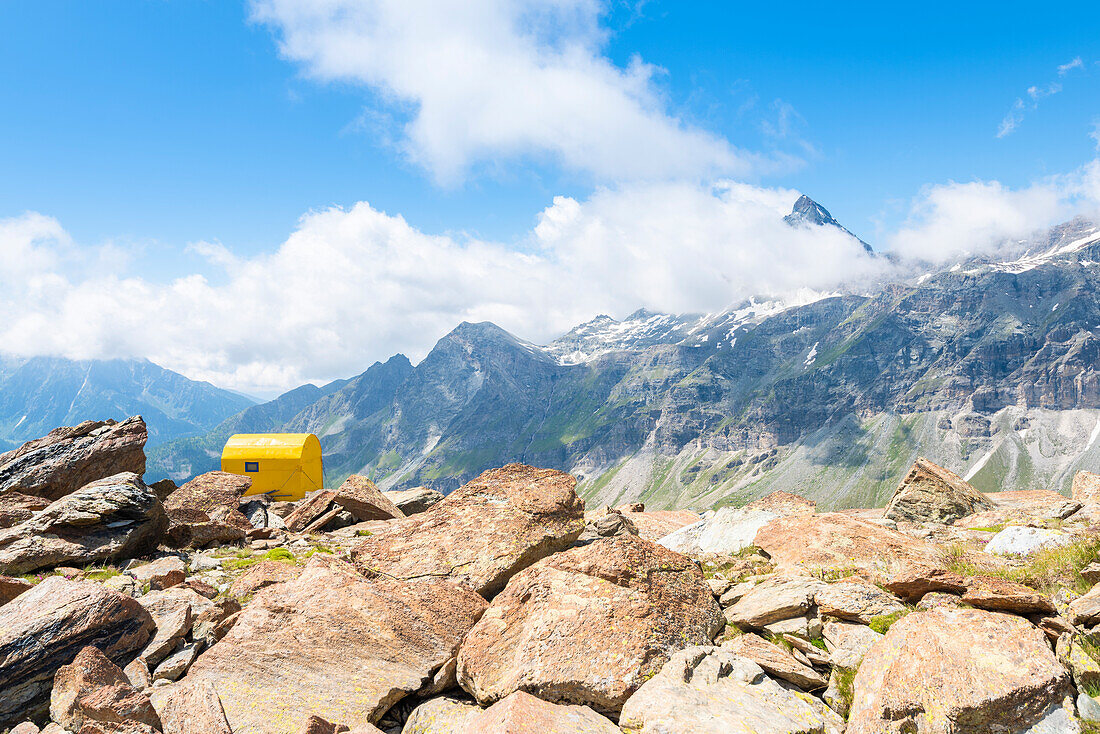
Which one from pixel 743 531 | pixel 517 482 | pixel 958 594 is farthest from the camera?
pixel 743 531

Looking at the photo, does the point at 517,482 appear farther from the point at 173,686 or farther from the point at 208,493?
the point at 208,493

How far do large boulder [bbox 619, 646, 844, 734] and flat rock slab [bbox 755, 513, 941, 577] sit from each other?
609cm

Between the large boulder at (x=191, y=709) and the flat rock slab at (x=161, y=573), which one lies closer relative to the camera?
the large boulder at (x=191, y=709)

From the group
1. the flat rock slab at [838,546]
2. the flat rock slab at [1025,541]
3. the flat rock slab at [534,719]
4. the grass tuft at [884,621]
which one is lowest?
the flat rock slab at [534,719]

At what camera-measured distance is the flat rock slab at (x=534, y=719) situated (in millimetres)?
7660

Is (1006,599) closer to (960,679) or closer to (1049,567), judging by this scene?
(960,679)

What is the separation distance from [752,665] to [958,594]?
5.27 metres

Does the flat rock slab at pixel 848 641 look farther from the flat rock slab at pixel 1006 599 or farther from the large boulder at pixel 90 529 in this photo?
the large boulder at pixel 90 529

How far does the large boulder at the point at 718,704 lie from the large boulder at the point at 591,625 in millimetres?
551

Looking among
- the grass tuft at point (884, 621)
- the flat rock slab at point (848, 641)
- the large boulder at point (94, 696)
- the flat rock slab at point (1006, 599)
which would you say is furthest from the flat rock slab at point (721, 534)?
the large boulder at point (94, 696)

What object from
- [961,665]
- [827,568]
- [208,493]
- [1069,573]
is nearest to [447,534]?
[827,568]

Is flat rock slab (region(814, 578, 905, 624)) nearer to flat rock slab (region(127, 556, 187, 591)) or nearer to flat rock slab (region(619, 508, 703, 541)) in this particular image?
flat rock slab (region(619, 508, 703, 541))

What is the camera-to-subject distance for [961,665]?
26.0 feet

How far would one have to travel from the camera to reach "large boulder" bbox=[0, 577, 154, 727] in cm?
961
